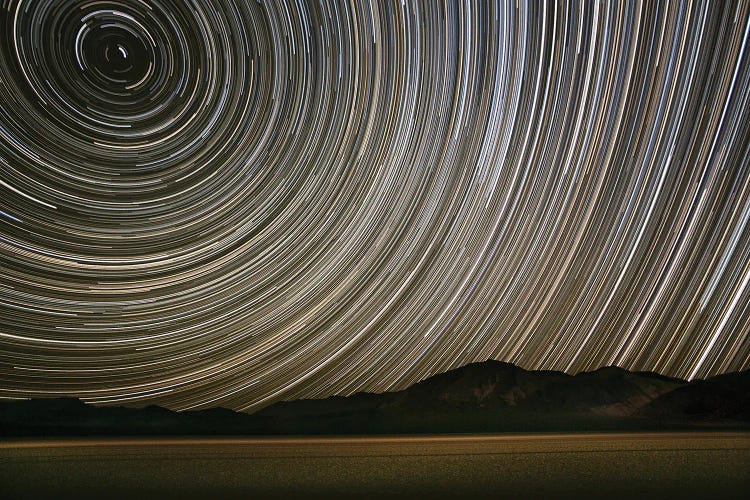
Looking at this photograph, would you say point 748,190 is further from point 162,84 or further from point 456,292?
point 162,84

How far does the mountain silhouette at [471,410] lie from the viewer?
4.14 metres

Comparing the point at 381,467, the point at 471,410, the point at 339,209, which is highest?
the point at 339,209

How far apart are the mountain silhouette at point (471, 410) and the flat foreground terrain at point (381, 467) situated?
11cm

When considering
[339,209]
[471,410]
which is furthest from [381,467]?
[339,209]

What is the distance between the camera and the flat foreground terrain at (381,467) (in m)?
3.96

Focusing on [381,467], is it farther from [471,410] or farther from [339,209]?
[339,209]

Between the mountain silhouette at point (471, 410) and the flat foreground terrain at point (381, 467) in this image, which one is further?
the mountain silhouette at point (471, 410)

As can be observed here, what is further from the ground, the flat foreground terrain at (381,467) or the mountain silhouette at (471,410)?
the mountain silhouette at (471,410)

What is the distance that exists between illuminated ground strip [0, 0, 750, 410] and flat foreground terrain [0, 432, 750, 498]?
14.6 inches

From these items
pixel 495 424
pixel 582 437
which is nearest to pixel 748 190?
pixel 582 437

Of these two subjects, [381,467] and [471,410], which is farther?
[471,410]

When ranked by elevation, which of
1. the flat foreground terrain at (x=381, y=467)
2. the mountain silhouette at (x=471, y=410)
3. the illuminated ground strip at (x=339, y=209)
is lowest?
the flat foreground terrain at (x=381, y=467)

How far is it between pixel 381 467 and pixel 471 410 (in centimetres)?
76

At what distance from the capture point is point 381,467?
4055 millimetres
